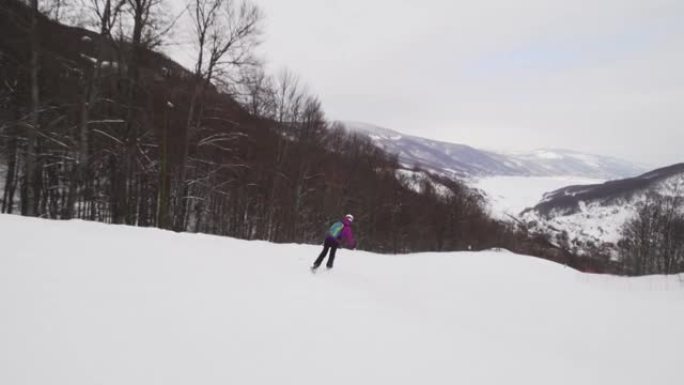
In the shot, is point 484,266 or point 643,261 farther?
point 643,261

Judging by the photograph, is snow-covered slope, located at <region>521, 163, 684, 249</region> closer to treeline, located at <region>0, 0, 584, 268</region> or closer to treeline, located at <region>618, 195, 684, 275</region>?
treeline, located at <region>618, 195, 684, 275</region>

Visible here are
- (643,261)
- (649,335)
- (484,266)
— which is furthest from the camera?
(643,261)

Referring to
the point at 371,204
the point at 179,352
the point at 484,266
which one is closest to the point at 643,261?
the point at 371,204

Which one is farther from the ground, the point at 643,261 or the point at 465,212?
the point at 465,212

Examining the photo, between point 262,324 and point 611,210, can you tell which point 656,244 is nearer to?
point 262,324

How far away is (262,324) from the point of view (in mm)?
4867

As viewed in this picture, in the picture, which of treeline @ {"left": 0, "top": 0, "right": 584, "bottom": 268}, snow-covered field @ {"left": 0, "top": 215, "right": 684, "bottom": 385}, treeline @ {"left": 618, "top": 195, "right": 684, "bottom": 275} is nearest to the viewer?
snow-covered field @ {"left": 0, "top": 215, "right": 684, "bottom": 385}

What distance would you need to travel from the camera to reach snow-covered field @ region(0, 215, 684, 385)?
3.54m

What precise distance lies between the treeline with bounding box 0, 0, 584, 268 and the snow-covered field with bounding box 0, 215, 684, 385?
778cm

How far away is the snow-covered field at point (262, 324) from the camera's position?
3543mm

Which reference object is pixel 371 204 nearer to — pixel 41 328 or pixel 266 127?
pixel 266 127

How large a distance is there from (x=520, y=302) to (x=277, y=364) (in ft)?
26.6

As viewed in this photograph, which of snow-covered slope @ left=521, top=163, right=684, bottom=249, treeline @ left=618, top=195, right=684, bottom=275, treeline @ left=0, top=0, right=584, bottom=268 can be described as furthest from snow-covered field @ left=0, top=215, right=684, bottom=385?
snow-covered slope @ left=521, top=163, right=684, bottom=249

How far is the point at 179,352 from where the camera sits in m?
3.77
